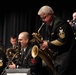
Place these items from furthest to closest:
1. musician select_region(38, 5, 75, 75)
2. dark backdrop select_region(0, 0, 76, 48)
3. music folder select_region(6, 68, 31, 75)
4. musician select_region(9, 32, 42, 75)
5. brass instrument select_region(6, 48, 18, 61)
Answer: dark backdrop select_region(0, 0, 76, 48) < brass instrument select_region(6, 48, 18, 61) < musician select_region(9, 32, 42, 75) < music folder select_region(6, 68, 31, 75) < musician select_region(38, 5, 75, 75)

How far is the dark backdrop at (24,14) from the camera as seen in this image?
9.01 m

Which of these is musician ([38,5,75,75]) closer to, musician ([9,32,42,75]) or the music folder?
the music folder

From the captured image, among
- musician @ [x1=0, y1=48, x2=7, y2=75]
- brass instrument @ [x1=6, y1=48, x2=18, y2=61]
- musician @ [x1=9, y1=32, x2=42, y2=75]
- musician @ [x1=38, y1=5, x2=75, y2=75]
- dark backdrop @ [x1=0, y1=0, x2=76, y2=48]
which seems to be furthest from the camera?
dark backdrop @ [x1=0, y1=0, x2=76, y2=48]

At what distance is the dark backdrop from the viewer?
9.01m

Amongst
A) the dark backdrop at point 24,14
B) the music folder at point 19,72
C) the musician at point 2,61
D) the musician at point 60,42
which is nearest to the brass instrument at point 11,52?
the musician at point 2,61

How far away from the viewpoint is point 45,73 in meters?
5.58

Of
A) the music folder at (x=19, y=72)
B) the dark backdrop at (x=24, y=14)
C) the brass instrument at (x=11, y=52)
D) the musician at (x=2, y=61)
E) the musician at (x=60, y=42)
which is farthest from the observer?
the dark backdrop at (x=24, y=14)

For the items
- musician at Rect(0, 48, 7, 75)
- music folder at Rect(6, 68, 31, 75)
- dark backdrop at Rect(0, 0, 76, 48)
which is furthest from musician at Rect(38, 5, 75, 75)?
dark backdrop at Rect(0, 0, 76, 48)

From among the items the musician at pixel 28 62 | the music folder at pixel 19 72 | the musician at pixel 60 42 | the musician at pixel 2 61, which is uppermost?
the musician at pixel 60 42

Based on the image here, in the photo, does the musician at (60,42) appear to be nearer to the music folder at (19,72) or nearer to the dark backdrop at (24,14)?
the music folder at (19,72)

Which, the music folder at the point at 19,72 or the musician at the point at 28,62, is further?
the musician at the point at 28,62

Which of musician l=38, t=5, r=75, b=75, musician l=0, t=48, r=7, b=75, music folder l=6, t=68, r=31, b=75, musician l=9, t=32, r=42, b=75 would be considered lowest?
musician l=0, t=48, r=7, b=75

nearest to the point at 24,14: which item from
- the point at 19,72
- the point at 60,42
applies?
the point at 19,72

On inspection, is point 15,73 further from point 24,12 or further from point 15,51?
point 24,12
